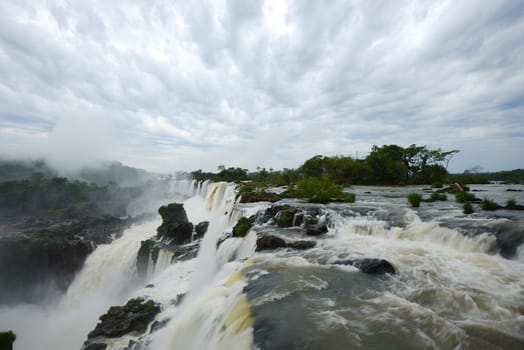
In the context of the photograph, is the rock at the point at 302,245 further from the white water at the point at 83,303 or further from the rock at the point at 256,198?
the rock at the point at 256,198

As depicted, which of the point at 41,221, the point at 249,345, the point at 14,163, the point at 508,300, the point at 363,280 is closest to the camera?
the point at 249,345

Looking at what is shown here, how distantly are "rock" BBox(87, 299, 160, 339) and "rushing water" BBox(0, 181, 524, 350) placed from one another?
37 centimetres

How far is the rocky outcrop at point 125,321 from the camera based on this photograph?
26.5 feet

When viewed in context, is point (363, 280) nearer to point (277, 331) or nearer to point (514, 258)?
point (277, 331)

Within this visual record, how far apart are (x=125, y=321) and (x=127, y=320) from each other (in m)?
0.06

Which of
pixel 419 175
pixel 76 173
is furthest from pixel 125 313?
pixel 76 173

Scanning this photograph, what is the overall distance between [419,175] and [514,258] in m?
41.5

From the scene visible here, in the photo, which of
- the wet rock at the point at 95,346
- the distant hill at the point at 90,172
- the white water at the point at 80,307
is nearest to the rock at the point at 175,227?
the white water at the point at 80,307

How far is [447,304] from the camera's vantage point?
5.11m

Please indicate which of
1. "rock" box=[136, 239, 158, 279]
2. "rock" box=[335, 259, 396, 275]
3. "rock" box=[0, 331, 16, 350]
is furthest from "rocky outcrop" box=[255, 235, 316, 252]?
"rock" box=[136, 239, 158, 279]

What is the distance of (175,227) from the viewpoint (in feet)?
55.9

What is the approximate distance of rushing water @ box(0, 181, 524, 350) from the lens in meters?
4.16

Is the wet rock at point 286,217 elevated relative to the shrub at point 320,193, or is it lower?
lower

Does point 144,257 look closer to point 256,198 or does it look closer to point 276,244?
point 256,198
